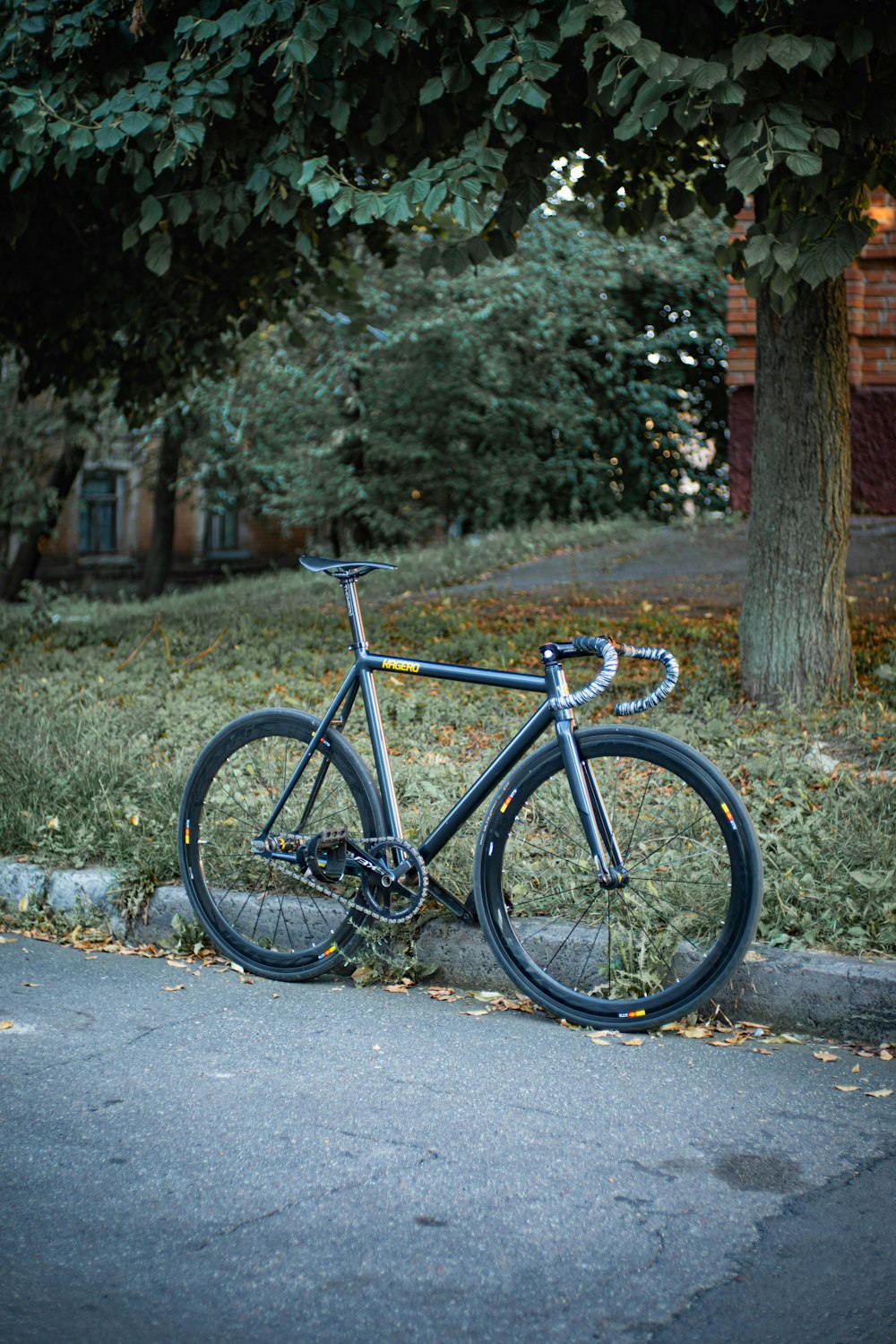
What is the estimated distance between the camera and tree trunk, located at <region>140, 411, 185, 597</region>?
20.4 m

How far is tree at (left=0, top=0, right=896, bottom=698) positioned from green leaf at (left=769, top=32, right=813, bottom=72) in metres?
0.02

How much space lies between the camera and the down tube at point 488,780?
380 cm

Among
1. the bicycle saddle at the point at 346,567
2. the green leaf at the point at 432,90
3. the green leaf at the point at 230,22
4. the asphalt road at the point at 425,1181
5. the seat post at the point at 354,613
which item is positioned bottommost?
the asphalt road at the point at 425,1181

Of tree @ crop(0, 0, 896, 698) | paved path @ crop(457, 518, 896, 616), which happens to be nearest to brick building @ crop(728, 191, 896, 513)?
paved path @ crop(457, 518, 896, 616)

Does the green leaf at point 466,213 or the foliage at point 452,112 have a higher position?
the foliage at point 452,112

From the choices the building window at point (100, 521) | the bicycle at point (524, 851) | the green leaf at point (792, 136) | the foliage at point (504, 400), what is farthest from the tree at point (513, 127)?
the building window at point (100, 521)

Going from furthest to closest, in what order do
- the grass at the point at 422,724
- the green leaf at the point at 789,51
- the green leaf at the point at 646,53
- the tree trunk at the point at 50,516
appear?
the tree trunk at the point at 50,516, the green leaf at the point at 646,53, the green leaf at the point at 789,51, the grass at the point at 422,724

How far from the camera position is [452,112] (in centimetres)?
653

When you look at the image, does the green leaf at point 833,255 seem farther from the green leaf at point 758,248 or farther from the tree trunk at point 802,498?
the tree trunk at point 802,498

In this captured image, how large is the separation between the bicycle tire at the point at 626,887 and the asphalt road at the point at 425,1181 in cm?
17

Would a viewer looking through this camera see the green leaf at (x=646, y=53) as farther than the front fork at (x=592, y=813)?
Yes

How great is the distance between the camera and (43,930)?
186 inches

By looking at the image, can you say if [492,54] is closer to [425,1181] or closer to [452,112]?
[452,112]

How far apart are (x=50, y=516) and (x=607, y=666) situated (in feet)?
57.2
